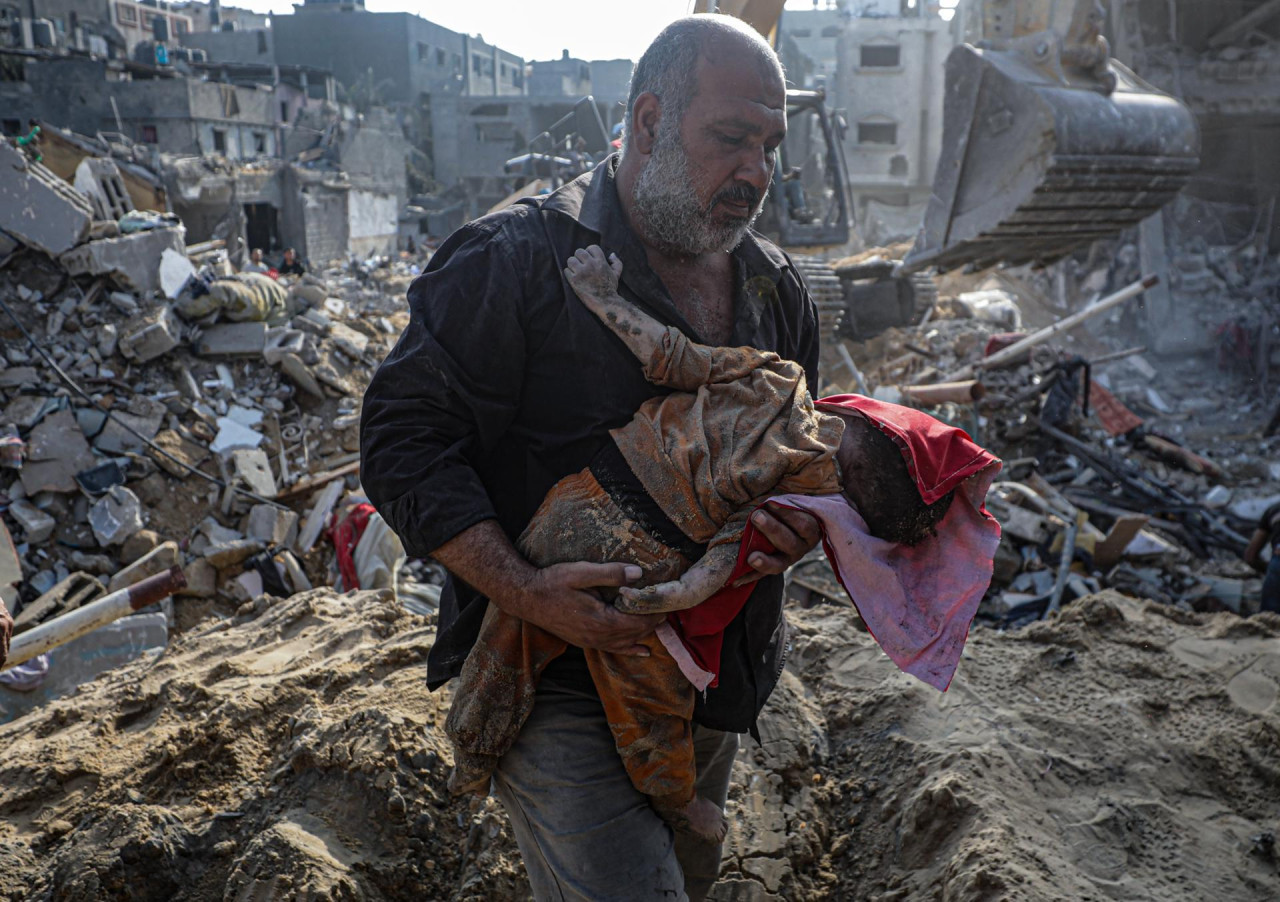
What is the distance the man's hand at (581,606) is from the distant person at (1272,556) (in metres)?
4.70

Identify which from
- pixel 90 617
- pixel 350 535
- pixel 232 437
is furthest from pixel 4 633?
pixel 232 437

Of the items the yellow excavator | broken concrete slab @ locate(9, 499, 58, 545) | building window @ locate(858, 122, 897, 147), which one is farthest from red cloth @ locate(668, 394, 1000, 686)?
building window @ locate(858, 122, 897, 147)

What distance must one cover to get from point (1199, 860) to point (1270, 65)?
46.9 feet

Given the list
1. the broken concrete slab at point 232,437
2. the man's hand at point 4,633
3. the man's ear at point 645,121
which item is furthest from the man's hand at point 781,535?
the broken concrete slab at point 232,437

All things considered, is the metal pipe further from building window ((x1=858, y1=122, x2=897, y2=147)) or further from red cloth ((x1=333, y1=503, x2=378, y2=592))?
building window ((x1=858, y1=122, x2=897, y2=147))

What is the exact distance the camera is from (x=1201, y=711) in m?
3.05

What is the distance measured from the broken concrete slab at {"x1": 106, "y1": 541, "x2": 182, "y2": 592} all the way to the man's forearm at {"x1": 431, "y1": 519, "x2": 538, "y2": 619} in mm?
5959

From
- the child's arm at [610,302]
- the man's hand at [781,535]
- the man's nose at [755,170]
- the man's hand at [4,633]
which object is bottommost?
the man's hand at [4,633]

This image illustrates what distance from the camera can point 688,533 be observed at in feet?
5.38

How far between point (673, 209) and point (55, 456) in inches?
294

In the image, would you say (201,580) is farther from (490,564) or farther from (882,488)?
(882,488)

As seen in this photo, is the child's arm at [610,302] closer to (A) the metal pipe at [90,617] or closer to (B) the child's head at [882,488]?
(B) the child's head at [882,488]

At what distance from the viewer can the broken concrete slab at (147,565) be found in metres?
6.78

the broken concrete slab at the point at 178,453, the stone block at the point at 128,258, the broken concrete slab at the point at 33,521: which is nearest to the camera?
the broken concrete slab at the point at 33,521
